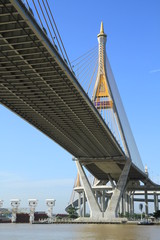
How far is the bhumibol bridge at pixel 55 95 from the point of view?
2409 cm

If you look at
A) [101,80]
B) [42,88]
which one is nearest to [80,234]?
[42,88]

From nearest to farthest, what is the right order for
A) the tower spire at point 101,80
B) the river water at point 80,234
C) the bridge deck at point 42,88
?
the bridge deck at point 42,88
the river water at point 80,234
the tower spire at point 101,80

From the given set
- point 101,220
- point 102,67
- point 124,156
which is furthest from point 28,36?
point 101,220

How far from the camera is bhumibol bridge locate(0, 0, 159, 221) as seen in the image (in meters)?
24.1

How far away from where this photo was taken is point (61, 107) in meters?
41.1

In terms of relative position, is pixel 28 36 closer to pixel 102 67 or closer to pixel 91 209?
pixel 102 67

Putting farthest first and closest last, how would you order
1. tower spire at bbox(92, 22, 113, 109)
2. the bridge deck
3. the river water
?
1. tower spire at bbox(92, 22, 113, 109)
2. the river water
3. the bridge deck

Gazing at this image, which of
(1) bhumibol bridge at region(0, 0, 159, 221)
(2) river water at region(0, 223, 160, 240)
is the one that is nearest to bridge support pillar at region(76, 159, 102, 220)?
(1) bhumibol bridge at region(0, 0, 159, 221)

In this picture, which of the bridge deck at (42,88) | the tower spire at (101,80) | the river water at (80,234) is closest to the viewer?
the bridge deck at (42,88)

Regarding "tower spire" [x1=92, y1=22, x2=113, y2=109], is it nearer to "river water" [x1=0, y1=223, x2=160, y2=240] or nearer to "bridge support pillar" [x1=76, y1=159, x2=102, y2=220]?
"bridge support pillar" [x1=76, y1=159, x2=102, y2=220]

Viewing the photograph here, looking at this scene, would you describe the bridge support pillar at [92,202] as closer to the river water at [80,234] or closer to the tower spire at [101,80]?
the tower spire at [101,80]

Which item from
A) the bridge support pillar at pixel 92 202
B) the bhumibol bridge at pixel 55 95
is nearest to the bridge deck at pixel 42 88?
the bhumibol bridge at pixel 55 95

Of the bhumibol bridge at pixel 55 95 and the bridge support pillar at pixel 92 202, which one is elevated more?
the bhumibol bridge at pixel 55 95

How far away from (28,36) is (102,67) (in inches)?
1486
